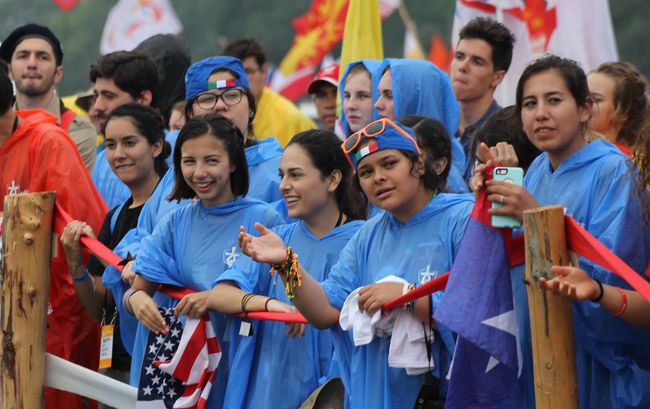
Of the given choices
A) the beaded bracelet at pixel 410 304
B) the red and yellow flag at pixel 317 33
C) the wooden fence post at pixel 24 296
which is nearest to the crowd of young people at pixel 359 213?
the beaded bracelet at pixel 410 304

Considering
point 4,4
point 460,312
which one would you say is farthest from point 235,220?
point 4,4

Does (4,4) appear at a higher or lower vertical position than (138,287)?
higher

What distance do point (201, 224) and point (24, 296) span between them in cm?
108

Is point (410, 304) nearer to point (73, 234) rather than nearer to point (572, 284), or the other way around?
point (572, 284)

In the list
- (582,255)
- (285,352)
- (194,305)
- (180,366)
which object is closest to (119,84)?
(194,305)

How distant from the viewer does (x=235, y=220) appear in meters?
6.65

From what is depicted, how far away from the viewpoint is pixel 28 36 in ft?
31.1

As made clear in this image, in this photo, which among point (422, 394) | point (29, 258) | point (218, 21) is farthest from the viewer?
point (218, 21)

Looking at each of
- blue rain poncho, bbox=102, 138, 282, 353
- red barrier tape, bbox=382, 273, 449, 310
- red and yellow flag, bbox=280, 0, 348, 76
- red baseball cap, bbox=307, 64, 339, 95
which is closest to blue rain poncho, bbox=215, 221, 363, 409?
blue rain poncho, bbox=102, 138, 282, 353

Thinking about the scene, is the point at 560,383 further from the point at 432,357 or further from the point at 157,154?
the point at 157,154

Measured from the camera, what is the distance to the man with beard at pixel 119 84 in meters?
8.80

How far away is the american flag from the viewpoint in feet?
21.1

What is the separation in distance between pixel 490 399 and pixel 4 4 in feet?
52.1

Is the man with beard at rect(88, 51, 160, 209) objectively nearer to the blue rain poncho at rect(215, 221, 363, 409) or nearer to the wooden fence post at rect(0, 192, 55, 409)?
the wooden fence post at rect(0, 192, 55, 409)
